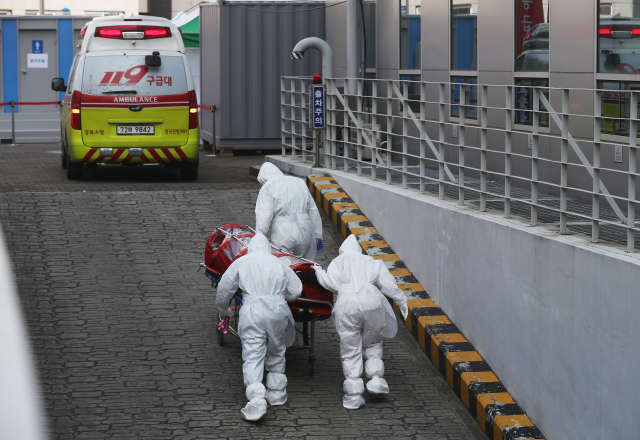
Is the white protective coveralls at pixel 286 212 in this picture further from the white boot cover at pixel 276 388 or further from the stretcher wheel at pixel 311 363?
the white boot cover at pixel 276 388

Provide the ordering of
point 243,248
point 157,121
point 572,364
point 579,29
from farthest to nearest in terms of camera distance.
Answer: point 157,121, point 579,29, point 243,248, point 572,364

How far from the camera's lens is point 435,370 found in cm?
789

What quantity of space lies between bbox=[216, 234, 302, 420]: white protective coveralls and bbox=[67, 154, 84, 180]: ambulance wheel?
713 centimetres

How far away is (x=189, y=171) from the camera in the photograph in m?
13.6

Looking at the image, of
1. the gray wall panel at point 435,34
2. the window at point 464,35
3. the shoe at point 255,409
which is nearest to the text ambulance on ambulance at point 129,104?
the gray wall panel at point 435,34

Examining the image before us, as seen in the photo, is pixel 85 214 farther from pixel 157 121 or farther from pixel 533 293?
pixel 533 293

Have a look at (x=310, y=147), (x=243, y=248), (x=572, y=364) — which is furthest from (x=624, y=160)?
(x=310, y=147)

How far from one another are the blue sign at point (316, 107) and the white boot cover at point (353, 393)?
5.57 meters

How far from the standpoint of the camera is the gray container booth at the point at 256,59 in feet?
54.8

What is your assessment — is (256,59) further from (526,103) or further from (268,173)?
(268,173)

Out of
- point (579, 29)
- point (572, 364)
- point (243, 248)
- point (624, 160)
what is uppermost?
point (579, 29)

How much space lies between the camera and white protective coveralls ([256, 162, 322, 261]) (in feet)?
26.9

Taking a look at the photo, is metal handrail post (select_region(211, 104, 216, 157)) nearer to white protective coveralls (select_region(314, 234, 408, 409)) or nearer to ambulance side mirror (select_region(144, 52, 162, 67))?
ambulance side mirror (select_region(144, 52, 162, 67))

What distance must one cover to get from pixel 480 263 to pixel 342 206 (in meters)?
3.42
